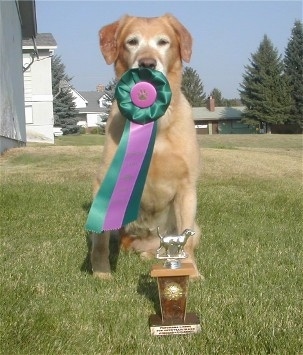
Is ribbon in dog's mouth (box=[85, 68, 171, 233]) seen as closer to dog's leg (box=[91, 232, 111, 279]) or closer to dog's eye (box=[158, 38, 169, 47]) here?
dog's leg (box=[91, 232, 111, 279])

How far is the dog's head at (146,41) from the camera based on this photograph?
363 cm

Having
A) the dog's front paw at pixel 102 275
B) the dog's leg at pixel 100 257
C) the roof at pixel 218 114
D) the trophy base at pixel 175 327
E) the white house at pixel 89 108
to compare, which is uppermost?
the white house at pixel 89 108

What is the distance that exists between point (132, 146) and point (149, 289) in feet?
2.77

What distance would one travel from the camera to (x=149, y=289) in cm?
314

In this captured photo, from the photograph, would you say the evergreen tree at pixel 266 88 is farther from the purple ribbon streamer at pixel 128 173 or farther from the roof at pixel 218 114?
the purple ribbon streamer at pixel 128 173

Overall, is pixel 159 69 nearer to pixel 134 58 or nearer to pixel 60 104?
pixel 134 58

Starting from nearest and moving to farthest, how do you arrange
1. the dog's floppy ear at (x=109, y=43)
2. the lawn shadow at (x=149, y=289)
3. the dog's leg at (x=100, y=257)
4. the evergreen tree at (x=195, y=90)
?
the lawn shadow at (x=149, y=289), the dog's leg at (x=100, y=257), the dog's floppy ear at (x=109, y=43), the evergreen tree at (x=195, y=90)

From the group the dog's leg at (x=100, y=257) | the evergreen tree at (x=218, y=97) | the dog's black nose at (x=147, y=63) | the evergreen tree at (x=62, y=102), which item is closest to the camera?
the dog's black nose at (x=147, y=63)

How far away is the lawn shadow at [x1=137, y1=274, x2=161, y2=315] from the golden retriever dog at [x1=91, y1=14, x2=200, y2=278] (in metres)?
0.25

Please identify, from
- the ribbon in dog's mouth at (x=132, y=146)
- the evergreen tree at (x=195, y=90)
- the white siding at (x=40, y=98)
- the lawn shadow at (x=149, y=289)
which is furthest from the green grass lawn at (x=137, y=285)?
the evergreen tree at (x=195, y=90)

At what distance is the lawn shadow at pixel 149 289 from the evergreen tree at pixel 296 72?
176 feet

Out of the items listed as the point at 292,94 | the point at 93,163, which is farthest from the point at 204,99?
the point at 93,163

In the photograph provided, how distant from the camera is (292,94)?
2175 inches

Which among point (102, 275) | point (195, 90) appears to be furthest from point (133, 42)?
point (195, 90)
